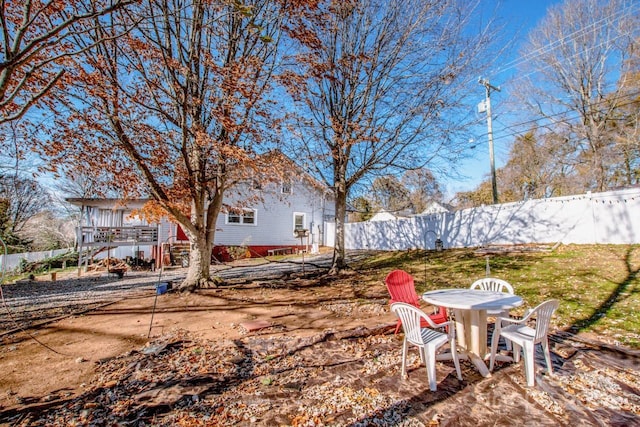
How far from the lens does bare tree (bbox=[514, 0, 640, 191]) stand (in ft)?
45.4

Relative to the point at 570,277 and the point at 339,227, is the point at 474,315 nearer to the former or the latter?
the point at 570,277

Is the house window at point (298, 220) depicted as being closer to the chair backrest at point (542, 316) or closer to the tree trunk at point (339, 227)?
the tree trunk at point (339, 227)

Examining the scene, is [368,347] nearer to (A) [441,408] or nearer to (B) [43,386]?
(A) [441,408]

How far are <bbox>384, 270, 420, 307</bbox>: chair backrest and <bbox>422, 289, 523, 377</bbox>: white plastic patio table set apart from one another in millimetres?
796

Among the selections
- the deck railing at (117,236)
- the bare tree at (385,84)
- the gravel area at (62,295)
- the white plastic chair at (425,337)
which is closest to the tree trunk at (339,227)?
the bare tree at (385,84)

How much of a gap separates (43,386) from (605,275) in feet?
35.7

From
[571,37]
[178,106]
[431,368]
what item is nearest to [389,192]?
[178,106]

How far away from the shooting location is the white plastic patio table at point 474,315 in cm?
346

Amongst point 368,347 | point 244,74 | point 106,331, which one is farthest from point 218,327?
point 244,74

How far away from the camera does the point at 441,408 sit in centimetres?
281

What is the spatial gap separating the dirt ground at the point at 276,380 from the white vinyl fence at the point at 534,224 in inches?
262

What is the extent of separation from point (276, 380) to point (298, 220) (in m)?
17.4

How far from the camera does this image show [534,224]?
11891 millimetres

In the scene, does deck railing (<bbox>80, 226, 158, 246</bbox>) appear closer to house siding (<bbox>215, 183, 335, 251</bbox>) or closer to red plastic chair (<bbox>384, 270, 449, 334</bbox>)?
house siding (<bbox>215, 183, 335, 251</bbox>)
